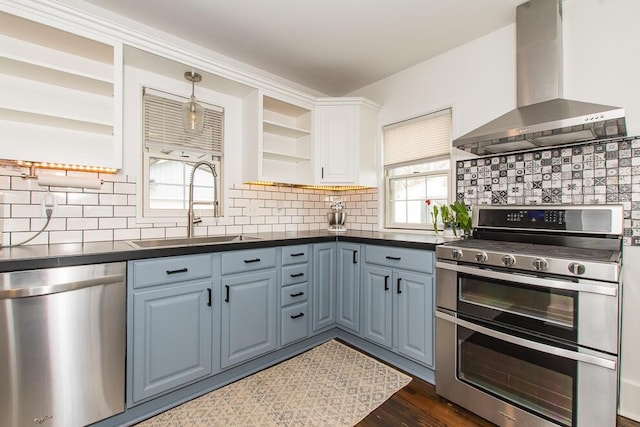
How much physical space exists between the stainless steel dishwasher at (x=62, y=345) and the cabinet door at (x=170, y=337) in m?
0.08

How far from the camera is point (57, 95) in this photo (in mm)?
1950

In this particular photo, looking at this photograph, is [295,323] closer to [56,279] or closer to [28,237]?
[56,279]

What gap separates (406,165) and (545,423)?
218 cm

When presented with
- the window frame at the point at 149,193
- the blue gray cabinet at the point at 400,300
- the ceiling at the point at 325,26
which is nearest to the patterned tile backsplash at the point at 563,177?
the blue gray cabinet at the point at 400,300

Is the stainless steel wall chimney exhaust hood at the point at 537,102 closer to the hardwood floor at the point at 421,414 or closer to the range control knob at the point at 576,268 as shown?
the range control knob at the point at 576,268

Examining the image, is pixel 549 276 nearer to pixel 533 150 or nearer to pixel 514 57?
pixel 533 150

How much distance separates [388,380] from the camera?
6.77ft

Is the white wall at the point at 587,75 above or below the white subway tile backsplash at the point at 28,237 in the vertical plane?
A: above

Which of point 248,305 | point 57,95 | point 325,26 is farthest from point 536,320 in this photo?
point 57,95

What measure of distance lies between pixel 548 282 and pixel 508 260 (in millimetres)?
192

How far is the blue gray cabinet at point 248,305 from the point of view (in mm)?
2021

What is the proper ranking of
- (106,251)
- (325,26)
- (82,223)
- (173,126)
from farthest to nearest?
(173,126), (325,26), (82,223), (106,251)

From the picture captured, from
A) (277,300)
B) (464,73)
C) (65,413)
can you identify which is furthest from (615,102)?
(65,413)

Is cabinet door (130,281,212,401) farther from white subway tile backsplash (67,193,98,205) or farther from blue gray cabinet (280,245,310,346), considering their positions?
white subway tile backsplash (67,193,98,205)
